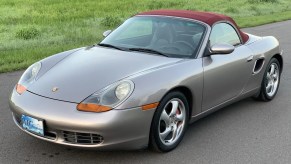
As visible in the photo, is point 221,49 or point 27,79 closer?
point 27,79

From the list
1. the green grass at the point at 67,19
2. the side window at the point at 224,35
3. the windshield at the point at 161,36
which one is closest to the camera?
the windshield at the point at 161,36

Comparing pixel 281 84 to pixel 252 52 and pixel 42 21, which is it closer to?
pixel 252 52

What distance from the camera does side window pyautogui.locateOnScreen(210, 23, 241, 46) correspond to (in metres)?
5.24

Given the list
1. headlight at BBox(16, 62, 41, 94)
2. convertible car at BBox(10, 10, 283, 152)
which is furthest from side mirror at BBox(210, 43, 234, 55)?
headlight at BBox(16, 62, 41, 94)

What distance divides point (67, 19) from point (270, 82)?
10.1 meters

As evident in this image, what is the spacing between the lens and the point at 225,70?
507cm

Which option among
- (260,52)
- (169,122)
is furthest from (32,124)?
(260,52)

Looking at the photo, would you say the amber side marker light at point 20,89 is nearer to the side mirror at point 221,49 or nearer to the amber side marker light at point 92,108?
the amber side marker light at point 92,108

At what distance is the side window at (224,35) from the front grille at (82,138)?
195 centimetres

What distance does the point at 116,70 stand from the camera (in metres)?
4.37

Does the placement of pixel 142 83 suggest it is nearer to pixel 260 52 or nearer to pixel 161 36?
pixel 161 36

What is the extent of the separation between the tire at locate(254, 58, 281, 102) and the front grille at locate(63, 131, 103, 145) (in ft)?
9.77

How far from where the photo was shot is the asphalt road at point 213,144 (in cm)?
422

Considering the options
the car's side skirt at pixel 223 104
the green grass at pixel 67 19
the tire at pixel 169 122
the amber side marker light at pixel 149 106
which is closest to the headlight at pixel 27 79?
the amber side marker light at pixel 149 106
